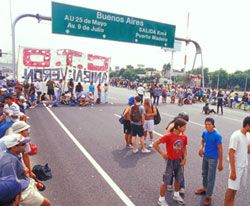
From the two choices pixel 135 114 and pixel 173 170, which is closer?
pixel 173 170

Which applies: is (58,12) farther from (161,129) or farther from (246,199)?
(246,199)

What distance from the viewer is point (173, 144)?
4.75 m

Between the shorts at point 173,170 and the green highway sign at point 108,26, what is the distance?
14.4 meters

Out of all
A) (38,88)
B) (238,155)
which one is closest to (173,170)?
(238,155)

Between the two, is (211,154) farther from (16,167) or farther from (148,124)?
(148,124)

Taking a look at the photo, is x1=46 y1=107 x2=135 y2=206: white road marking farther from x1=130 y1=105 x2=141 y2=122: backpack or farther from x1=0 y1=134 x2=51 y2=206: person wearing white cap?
x1=0 y1=134 x2=51 y2=206: person wearing white cap

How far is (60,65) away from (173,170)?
55.1ft

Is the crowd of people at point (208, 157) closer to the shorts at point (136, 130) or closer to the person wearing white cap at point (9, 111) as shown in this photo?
the shorts at point (136, 130)

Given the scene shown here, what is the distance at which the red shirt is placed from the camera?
475 cm

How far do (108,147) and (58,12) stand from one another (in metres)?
11.6

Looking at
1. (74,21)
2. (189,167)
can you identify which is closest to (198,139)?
(189,167)

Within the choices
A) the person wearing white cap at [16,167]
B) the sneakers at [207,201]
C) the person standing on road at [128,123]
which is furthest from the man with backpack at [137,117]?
the person wearing white cap at [16,167]

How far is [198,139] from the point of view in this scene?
33.6 ft

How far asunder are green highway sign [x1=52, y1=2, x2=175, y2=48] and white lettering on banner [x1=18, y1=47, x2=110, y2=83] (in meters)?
2.97
